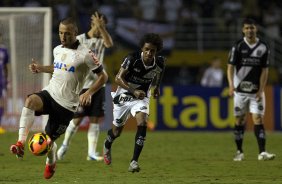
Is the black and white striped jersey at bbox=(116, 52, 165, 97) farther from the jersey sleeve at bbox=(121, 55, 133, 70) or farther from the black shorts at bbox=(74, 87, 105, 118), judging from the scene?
the black shorts at bbox=(74, 87, 105, 118)

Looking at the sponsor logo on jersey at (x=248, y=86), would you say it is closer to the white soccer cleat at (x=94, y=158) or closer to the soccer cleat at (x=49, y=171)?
the white soccer cleat at (x=94, y=158)

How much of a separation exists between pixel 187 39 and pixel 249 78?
11681 millimetres

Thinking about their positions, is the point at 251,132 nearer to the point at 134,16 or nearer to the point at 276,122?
the point at 276,122

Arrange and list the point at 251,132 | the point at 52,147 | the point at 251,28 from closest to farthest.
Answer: the point at 52,147
the point at 251,28
the point at 251,132

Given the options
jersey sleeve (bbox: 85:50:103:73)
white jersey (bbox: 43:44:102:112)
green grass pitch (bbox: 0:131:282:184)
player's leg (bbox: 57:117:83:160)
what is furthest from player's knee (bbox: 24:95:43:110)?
player's leg (bbox: 57:117:83:160)

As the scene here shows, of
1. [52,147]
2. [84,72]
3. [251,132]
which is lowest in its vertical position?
[251,132]

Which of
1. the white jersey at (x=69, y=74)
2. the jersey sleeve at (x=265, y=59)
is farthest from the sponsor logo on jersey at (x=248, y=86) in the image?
the white jersey at (x=69, y=74)

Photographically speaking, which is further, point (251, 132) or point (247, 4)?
point (247, 4)

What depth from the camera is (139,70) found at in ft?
36.6

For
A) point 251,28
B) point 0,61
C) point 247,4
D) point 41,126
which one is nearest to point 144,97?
point 251,28

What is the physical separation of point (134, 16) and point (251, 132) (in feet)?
19.2

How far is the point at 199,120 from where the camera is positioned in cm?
2112

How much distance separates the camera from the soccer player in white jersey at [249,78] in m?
13.3

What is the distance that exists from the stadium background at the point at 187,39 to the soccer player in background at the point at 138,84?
9.61 meters
